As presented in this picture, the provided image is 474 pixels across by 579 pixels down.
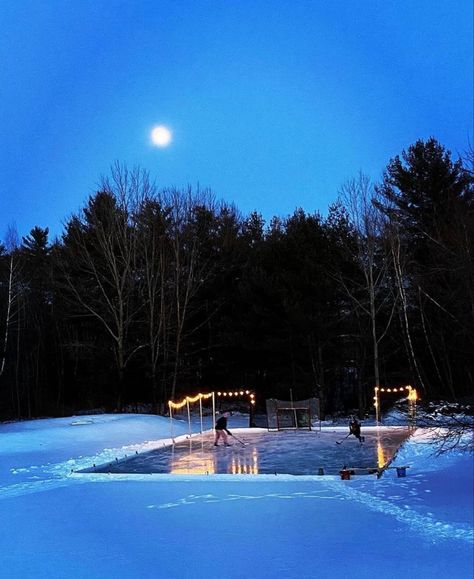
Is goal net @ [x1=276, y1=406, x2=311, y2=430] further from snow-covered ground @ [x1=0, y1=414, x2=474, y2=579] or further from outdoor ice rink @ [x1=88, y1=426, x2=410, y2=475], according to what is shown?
snow-covered ground @ [x1=0, y1=414, x2=474, y2=579]

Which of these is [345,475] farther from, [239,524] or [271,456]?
[271,456]

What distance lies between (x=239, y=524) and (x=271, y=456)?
270 inches

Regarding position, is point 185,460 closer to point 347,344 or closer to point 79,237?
point 347,344

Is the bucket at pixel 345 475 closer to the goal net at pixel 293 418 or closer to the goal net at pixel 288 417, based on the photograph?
the goal net at pixel 288 417

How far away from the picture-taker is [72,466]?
14188 millimetres

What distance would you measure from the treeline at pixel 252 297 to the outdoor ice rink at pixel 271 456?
8195 millimetres

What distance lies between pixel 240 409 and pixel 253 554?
29507 mm

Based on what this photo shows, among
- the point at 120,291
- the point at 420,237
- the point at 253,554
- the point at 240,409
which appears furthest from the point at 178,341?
the point at 253,554

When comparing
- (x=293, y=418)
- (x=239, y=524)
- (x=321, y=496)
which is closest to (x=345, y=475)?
(x=321, y=496)

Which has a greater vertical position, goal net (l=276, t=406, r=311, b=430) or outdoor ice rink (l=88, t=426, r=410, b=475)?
goal net (l=276, t=406, r=311, b=430)

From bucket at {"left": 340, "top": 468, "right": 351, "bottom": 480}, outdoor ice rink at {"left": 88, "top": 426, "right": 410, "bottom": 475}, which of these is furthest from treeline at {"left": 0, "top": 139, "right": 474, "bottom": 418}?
bucket at {"left": 340, "top": 468, "right": 351, "bottom": 480}

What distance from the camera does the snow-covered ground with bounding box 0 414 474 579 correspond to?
6348mm

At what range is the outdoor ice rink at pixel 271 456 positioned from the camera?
41.4ft

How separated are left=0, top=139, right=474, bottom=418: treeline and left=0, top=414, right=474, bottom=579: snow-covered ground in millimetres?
15220
